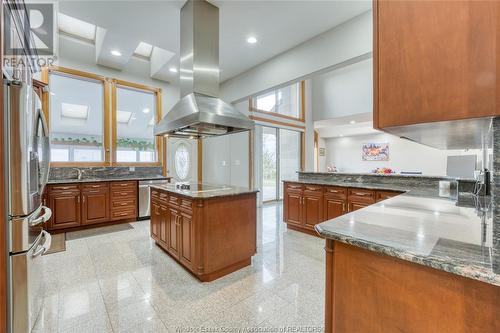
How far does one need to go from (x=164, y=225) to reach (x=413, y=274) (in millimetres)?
2788

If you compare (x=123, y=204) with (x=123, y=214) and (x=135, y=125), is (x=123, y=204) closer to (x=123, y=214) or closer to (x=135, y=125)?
(x=123, y=214)

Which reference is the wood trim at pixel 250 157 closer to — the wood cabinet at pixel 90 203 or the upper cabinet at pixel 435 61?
the wood cabinet at pixel 90 203

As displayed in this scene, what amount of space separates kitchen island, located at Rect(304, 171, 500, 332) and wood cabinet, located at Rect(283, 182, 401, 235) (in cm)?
191

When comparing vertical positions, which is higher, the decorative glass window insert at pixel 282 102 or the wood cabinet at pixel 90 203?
the decorative glass window insert at pixel 282 102

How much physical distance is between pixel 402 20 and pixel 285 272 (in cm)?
240

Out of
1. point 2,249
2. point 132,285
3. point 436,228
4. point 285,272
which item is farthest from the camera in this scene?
point 285,272

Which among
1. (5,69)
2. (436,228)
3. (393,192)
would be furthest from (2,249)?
(393,192)

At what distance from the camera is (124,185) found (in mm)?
4551

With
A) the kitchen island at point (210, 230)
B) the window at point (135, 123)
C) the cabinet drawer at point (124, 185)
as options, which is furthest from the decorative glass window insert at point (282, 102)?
the kitchen island at point (210, 230)

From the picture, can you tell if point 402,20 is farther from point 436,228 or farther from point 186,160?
point 186,160

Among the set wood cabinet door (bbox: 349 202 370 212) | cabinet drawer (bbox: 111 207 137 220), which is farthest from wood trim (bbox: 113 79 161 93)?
wood cabinet door (bbox: 349 202 370 212)

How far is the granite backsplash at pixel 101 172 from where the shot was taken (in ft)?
14.3

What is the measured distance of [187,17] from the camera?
9.36ft

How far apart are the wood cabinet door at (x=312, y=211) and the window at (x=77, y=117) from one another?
13.8 feet
